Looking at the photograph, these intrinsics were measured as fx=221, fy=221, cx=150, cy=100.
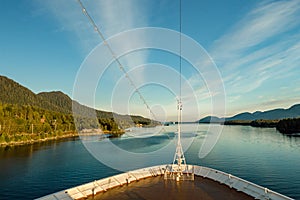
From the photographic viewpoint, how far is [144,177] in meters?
14.2

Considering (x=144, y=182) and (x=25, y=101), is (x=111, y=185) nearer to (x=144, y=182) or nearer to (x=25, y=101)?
(x=144, y=182)

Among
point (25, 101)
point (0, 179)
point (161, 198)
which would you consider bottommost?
point (0, 179)

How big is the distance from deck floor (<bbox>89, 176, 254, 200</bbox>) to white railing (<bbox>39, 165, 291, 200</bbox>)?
0.34 m

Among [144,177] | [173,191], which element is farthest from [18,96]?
[173,191]

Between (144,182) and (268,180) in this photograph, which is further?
(268,180)

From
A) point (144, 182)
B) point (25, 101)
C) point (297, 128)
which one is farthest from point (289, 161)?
point (25, 101)

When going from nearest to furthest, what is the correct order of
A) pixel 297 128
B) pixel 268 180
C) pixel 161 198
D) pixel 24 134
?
pixel 161 198
pixel 268 180
pixel 24 134
pixel 297 128

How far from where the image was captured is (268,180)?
19.6m

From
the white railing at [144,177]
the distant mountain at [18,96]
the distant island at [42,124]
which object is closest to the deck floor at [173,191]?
the white railing at [144,177]

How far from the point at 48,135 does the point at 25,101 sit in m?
109

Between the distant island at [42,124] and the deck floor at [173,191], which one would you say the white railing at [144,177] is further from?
the distant island at [42,124]

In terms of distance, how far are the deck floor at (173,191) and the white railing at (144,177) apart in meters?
0.34

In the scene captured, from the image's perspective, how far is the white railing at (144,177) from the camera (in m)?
9.94

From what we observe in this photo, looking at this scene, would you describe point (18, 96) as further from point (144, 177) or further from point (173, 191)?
point (173, 191)
